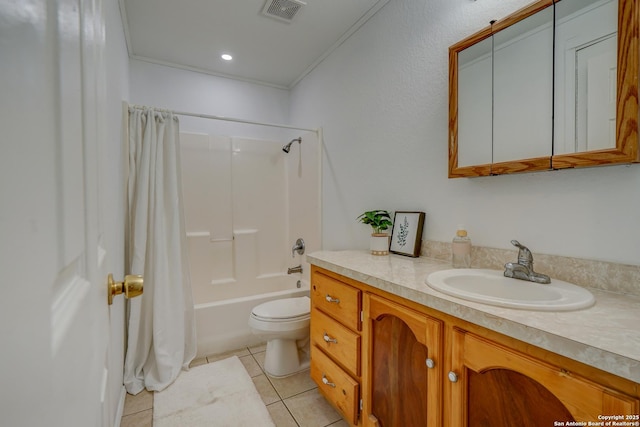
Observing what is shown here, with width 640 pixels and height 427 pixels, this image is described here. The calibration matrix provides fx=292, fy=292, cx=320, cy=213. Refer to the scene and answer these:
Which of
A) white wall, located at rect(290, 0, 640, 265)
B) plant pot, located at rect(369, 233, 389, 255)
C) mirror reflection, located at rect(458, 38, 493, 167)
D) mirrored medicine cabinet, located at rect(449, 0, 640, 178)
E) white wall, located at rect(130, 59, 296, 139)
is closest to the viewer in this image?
mirrored medicine cabinet, located at rect(449, 0, 640, 178)

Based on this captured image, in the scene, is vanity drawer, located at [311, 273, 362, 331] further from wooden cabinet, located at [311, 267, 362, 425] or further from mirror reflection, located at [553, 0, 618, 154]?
mirror reflection, located at [553, 0, 618, 154]

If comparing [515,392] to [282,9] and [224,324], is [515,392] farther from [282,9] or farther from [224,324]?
[282,9]

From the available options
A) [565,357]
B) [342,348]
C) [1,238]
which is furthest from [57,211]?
[342,348]

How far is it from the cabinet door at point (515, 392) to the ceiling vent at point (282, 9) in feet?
6.97

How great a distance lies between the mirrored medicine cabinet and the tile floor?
1520 millimetres

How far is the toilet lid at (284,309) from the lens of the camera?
6.63ft

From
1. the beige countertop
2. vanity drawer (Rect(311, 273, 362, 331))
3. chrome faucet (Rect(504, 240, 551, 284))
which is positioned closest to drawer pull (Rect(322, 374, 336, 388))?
vanity drawer (Rect(311, 273, 362, 331))

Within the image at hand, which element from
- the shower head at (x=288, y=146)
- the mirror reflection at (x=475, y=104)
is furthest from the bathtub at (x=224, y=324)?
the mirror reflection at (x=475, y=104)

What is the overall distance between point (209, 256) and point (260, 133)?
1408mm

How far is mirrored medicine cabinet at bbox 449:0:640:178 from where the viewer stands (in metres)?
0.93

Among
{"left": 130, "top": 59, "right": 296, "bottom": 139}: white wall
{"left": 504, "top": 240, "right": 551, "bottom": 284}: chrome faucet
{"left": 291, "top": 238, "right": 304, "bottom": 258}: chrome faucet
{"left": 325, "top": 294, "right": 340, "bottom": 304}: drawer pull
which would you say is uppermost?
{"left": 130, "top": 59, "right": 296, "bottom": 139}: white wall

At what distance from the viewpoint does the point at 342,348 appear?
1.47 m

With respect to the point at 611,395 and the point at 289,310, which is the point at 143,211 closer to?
the point at 289,310

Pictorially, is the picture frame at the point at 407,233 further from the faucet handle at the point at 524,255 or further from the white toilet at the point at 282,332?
the white toilet at the point at 282,332
